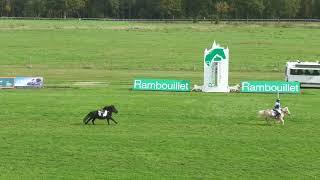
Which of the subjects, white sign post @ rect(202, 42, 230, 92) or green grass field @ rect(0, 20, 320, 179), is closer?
green grass field @ rect(0, 20, 320, 179)

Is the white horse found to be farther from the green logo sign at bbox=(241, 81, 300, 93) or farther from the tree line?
the tree line

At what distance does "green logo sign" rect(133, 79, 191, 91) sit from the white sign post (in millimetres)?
1680

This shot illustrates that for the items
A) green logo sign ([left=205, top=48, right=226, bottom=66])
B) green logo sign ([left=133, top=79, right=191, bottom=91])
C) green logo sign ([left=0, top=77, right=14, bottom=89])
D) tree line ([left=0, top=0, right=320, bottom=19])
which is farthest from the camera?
tree line ([left=0, top=0, right=320, bottom=19])

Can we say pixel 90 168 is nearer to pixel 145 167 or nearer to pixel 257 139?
pixel 145 167

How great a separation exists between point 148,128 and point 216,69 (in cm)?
1849

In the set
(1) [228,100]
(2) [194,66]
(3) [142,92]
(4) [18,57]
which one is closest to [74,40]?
(4) [18,57]

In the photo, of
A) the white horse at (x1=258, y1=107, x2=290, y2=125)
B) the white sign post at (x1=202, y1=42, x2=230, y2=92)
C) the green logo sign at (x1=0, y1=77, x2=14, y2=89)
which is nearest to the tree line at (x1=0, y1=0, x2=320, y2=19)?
the white sign post at (x1=202, y1=42, x2=230, y2=92)

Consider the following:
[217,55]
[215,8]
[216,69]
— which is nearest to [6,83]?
[216,69]

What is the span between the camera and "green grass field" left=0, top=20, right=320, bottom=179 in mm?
22172

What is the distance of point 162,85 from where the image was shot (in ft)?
161

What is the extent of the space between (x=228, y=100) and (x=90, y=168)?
71.7 feet

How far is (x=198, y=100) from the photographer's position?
42.8 meters

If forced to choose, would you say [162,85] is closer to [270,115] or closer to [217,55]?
[217,55]

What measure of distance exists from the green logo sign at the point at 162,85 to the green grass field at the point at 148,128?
175 cm
